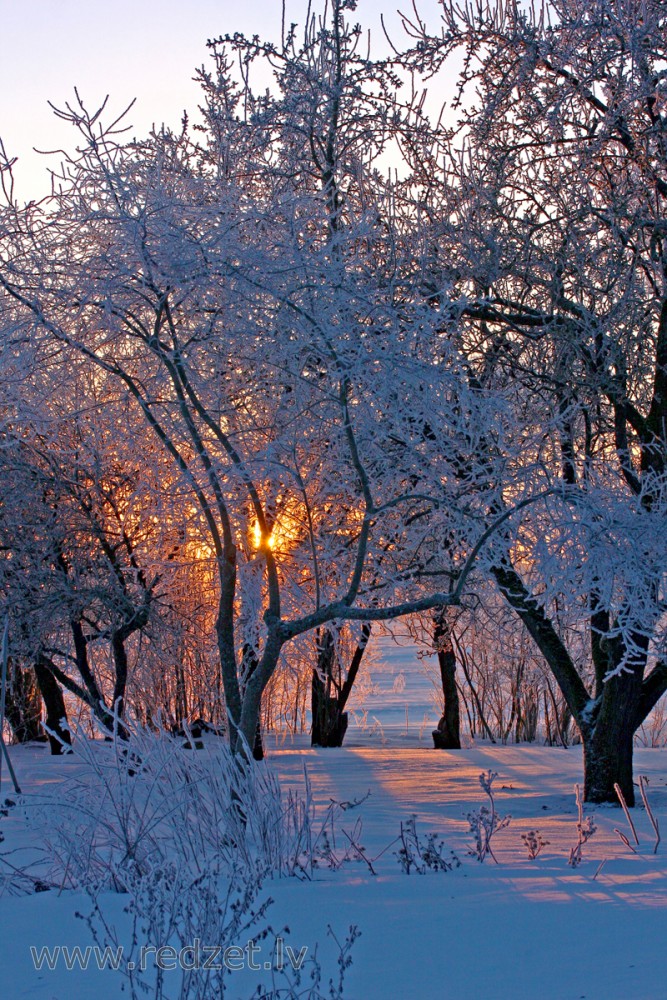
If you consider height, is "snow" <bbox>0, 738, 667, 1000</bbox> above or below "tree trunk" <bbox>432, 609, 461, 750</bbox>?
below

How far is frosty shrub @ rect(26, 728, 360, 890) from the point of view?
15.6 ft

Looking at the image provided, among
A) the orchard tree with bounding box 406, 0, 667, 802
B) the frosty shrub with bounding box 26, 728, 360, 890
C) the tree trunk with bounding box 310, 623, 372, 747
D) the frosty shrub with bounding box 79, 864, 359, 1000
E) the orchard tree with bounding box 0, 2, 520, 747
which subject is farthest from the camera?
the tree trunk with bounding box 310, 623, 372, 747

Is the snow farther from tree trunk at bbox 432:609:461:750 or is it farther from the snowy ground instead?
tree trunk at bbox 432:609:461:750

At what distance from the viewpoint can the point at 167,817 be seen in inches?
192

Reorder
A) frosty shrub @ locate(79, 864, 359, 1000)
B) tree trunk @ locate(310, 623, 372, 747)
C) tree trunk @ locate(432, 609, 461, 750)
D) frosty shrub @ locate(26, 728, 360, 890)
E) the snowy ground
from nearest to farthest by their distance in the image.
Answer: frosty shrub @ locate(79, 864, 359, 1000), the snowy ground, frosty shrub @ locate(26, 728, 360, 890), tree trunk @ locate(310, 623, 372, 747), tree trunk @ locate(432, 609, 461, 750)

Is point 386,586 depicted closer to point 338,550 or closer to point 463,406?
point 338,550

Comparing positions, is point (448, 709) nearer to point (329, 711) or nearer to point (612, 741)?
point (329, 711)

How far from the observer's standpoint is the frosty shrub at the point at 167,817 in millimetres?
4770

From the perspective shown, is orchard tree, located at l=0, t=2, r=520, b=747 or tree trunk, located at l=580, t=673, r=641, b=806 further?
tree trunk, located at l=580, t=673, r=641, b=806

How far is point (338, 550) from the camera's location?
8180 millimetres

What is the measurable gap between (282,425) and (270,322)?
29.4 inches

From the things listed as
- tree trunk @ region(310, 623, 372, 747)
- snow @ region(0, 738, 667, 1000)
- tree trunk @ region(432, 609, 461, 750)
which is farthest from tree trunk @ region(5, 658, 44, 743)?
snow @ region(0, 738, 667, 1000)

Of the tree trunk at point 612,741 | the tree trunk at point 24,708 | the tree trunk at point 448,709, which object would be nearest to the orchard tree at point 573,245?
the tree trunk at point 612,741

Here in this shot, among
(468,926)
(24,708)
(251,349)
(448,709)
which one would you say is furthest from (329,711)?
(468,926)
